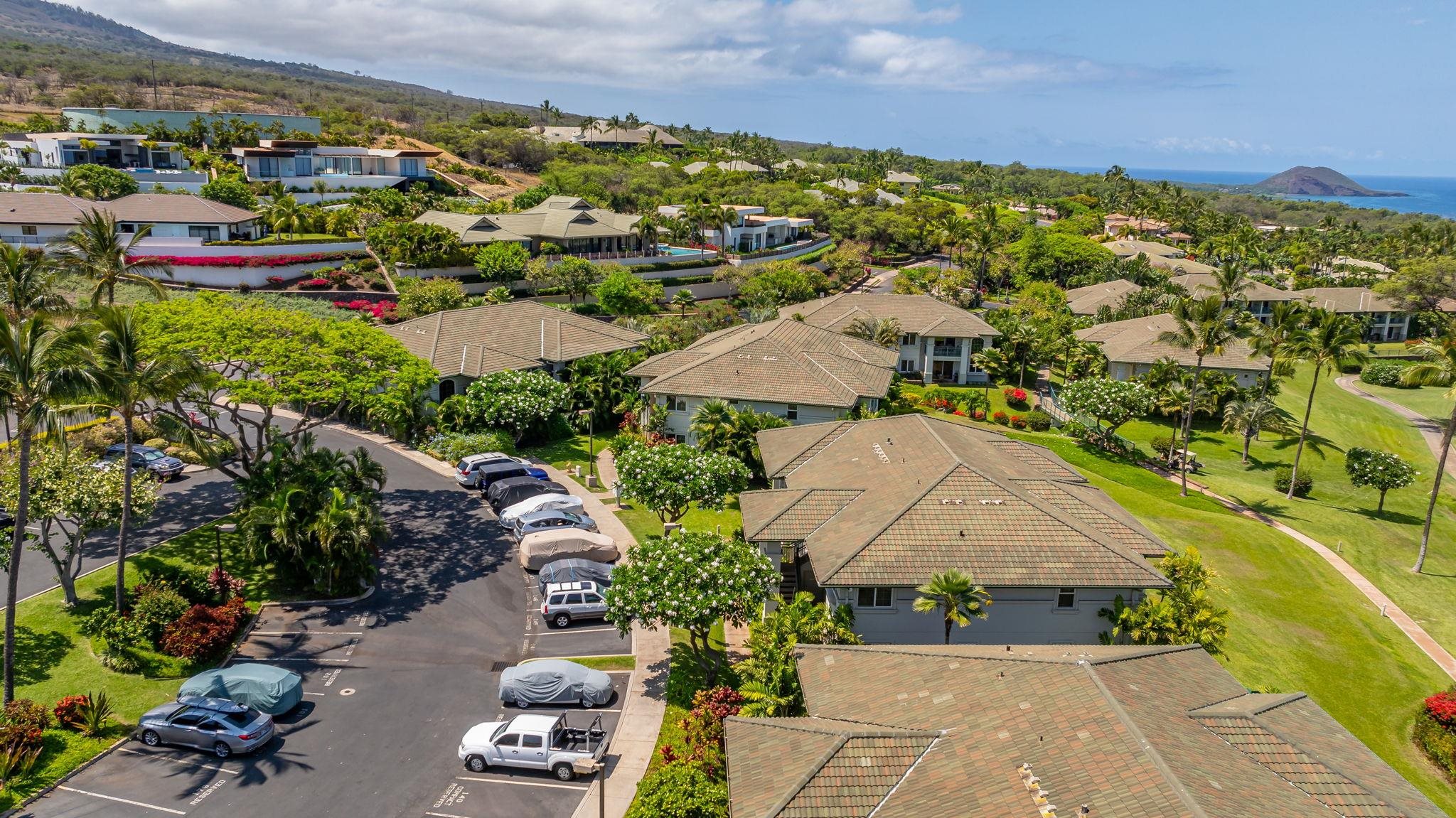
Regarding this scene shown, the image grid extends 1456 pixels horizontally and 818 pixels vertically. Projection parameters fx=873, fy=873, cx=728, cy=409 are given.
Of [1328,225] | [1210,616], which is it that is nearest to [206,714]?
[1210,616]

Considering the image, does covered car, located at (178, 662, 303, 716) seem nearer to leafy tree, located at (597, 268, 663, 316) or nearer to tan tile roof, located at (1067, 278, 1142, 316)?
leafy tree, located at (597, 268, 663, 316)

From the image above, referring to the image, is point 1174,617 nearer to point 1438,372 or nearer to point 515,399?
point 1438,372

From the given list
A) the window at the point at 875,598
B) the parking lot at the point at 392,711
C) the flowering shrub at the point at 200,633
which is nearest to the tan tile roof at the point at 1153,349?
the window at the point at 875,598

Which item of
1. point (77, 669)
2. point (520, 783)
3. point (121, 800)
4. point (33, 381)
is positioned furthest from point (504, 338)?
point (121, 800)

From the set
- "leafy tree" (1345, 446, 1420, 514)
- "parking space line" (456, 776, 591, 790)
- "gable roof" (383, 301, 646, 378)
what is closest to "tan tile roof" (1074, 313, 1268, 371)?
"leafy tree" (1345, 446, 1420, 514)

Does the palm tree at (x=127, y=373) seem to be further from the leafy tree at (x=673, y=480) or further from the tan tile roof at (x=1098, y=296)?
the tan tile roof at (x=1098, y=296)

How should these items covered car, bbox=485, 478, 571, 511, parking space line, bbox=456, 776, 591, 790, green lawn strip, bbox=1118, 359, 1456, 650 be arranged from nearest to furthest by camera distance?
parking space line, bbox=456, 776, 591, 790, covered car, bbox=485, 478, 571, 511, green lawn strip, bbox=1118, 359, 1456, 650

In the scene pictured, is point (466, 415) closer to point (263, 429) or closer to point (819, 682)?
point (263, 429)
